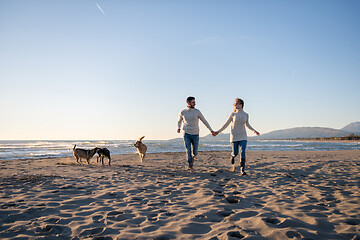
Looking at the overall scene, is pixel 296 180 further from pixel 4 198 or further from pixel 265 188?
pixel 4 198

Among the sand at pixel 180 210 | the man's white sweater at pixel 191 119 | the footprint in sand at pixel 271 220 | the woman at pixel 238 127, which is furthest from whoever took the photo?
the man's white sweater at pixel 191 119

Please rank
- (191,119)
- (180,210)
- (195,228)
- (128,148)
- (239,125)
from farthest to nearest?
(128,148), (191,119), (239,125), (180,210), (195,228)

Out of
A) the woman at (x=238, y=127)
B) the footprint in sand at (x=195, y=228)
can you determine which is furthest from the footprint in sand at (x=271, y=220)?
the woman at (x=238, y=127)

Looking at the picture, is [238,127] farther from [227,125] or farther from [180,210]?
[180,210]

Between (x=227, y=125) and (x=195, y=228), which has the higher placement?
(x=227, y=125)

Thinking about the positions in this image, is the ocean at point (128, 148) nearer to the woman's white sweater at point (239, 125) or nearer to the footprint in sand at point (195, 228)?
the woman's white sweater at point (239, 125)

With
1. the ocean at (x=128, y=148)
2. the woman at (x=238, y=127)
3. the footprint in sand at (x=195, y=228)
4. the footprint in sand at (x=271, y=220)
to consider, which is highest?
the woman at (x=238, y=127)

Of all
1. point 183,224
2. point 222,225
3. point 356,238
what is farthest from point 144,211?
point 356,238

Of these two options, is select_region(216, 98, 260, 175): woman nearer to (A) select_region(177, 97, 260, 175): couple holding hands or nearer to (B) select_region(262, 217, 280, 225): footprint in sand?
(A) select_region(177, 97, 260, 175): couple holding hands

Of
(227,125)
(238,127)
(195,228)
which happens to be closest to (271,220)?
(195,228)

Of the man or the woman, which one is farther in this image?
the man

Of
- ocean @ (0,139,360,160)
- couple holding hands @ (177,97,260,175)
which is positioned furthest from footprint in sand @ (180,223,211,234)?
ocean @ (0,139,360,160)

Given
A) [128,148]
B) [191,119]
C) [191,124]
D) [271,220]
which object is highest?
[191,119]

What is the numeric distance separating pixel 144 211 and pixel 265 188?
2.87 meters
